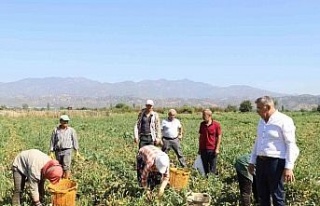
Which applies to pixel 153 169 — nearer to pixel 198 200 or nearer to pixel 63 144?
pixel 198 200

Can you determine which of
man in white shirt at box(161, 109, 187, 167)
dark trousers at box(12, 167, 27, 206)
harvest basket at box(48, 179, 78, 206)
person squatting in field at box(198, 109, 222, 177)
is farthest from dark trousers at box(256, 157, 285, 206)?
man in white shirt at box(161, 109, 187, 167)

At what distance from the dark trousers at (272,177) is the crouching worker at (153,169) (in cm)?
129

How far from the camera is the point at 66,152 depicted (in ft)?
31.5

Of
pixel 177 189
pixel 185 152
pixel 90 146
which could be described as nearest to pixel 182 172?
pixel 177 189

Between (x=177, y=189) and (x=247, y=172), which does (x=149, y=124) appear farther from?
(x=247, y=172)

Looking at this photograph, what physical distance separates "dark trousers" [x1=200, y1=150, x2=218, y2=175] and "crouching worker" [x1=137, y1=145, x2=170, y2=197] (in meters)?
3.02

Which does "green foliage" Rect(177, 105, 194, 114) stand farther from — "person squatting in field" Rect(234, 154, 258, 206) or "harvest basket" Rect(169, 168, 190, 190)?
"person squatting in field" Rect(234, 154, 258, 206)

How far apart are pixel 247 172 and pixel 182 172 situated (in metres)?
1.41

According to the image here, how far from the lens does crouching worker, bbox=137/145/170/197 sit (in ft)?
22.0

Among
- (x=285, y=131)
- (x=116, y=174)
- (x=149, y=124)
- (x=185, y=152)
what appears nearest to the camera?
(x=285, y=131)

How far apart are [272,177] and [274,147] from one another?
417mm

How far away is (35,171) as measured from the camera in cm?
696

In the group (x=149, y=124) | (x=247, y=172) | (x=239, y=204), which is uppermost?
(x=149, y=124)

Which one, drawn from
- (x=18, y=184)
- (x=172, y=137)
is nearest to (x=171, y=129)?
(x=172, y=137)
